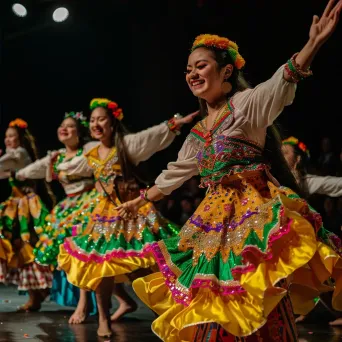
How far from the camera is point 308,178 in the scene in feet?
15.8

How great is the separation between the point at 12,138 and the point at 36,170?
1.94 feet

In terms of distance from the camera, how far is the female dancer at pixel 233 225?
2320 millimetres

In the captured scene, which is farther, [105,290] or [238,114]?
[105,290]

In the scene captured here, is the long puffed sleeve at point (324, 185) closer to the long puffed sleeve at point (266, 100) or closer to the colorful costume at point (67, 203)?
the colorful costume at point (67, 203)

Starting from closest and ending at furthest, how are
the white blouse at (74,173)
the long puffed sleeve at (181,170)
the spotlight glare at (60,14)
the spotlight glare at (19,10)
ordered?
the long puffed sleeve at (181,170)
the white blouse at (74,173)
the spotlight glare at (19,10)
the spotlight glare at (60,14)

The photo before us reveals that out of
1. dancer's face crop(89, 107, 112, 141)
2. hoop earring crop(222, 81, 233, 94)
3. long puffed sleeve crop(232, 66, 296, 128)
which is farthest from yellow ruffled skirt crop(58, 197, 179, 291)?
long puffed sleeve crop(232, 66, 296, 128)

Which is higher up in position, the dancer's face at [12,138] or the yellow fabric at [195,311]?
the dancer's face at [12,138]

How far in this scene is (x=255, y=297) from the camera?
228cm

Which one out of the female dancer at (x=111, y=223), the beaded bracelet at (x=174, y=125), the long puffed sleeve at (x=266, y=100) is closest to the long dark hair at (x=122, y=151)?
the female dancer at (x=111, y=223)

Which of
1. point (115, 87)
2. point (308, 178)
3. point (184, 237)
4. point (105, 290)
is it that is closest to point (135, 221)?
point (105, 290)

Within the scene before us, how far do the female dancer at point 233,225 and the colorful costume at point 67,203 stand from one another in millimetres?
2078

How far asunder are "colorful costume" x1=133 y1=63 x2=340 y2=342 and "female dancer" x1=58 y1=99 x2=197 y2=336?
1.39 m

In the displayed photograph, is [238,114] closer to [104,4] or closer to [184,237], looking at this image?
[184,237]

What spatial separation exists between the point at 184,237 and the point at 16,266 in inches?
129
